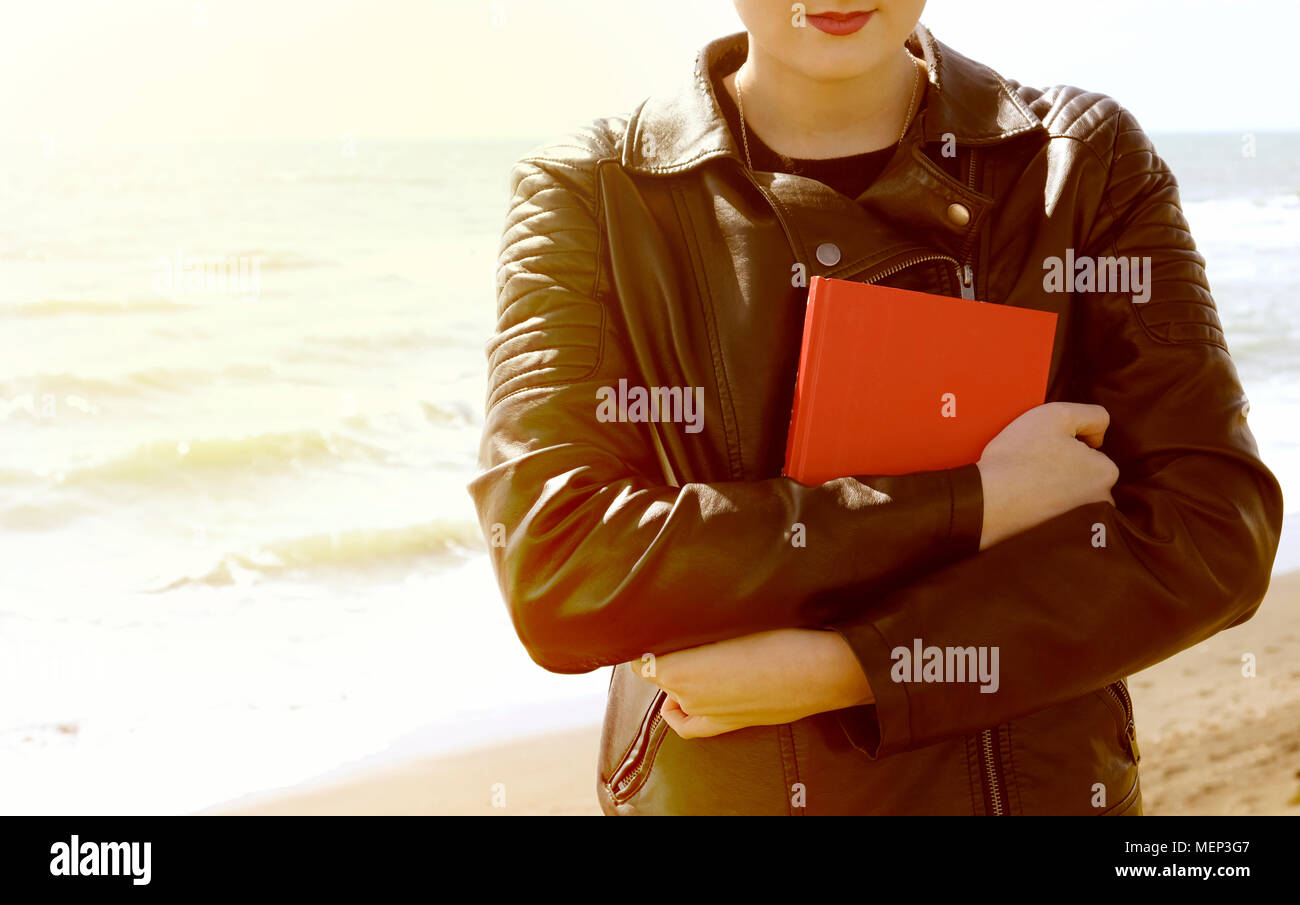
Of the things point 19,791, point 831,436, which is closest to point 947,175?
point 831,436

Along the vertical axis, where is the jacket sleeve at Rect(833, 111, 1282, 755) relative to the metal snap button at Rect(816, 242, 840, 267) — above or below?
below

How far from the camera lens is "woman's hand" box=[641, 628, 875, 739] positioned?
137 cm

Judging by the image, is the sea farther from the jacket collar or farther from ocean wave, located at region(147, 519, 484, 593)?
the jacket collar

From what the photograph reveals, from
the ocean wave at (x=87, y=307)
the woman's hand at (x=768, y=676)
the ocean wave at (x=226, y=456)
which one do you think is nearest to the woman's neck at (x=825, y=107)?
the woman's hand at (x=768, y=676)

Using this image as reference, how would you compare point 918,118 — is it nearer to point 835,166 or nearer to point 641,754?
point 835,166

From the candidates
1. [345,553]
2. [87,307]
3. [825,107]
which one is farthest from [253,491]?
[825,107]

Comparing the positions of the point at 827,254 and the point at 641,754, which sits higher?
the point at 827,254

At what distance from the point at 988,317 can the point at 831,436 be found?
23 centimetres

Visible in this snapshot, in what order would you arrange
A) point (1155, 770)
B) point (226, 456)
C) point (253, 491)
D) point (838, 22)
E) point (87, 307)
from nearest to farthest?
point (838, 22), point (1155, 770), point (253, 491), point (226, 456), point (87, 307)

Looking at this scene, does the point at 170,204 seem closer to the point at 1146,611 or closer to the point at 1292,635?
the point at 1292,635

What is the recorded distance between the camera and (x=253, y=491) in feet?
26.5

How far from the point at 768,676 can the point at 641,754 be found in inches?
11.1

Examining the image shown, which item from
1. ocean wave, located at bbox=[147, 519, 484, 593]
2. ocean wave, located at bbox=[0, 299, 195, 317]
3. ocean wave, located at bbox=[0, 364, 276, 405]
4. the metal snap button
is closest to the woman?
the metal snap button

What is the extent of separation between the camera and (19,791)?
4023 mm
